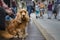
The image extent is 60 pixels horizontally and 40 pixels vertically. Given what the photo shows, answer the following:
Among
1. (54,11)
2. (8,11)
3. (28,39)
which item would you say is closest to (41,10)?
(54,11)

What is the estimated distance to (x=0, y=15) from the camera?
3.82m

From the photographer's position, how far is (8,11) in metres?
4.12

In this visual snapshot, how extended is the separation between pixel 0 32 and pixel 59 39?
15.2 ft

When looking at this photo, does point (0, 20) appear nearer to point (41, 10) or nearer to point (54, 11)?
point (54, 11)

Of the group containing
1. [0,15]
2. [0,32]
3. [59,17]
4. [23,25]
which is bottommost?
[59,17]

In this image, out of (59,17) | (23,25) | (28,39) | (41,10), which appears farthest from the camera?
(41,10)

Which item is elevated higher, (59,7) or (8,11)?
(8,11)

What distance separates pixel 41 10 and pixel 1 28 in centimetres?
1922

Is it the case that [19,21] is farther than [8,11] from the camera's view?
Yes

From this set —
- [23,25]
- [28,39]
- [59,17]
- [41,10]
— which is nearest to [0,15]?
[23,25]

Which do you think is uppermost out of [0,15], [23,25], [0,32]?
[0,15]

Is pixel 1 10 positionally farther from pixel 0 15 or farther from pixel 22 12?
pixel 22 12

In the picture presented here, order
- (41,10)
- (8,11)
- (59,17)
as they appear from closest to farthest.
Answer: (8,11)
(59,17)
(41,10)

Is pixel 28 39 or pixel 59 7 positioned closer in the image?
pixel 28 39
